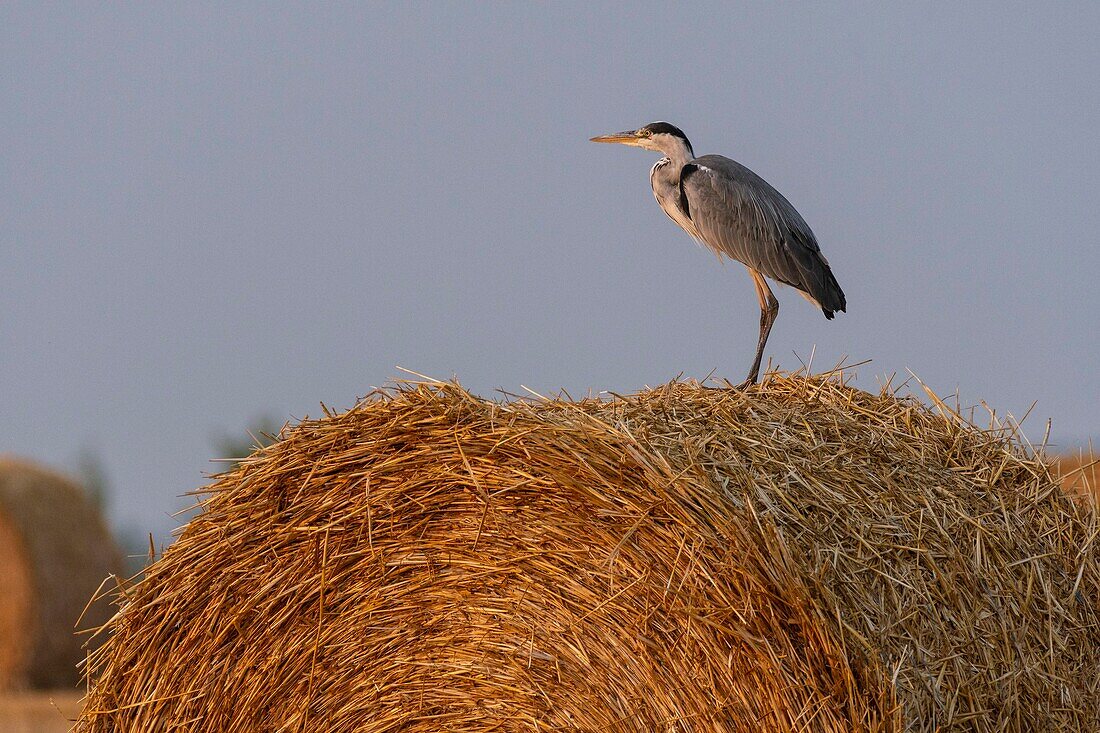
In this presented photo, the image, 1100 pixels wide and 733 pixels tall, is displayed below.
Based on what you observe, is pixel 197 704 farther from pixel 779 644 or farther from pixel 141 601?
pixel 779 644

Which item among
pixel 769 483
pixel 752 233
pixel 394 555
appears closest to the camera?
pixel 769 483

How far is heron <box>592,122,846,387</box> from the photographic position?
588 centimetres

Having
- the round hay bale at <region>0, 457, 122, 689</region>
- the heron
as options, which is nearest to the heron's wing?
the heron

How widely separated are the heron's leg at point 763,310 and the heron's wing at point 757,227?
0.07 m

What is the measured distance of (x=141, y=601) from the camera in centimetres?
394

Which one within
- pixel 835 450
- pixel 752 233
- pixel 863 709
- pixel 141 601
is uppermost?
pixel 752 233

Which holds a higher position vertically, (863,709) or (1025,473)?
(1025,473)

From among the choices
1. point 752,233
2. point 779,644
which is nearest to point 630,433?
point 779,644

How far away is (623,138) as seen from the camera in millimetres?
6344

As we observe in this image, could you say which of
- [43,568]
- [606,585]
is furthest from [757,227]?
[43,568]

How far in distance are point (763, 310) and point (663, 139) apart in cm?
102

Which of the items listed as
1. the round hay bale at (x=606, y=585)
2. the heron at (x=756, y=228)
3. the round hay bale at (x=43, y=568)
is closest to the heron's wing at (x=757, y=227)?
the heron at (x=756, y=228)

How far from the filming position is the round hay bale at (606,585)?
3.06 meters

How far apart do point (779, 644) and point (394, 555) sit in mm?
1160
